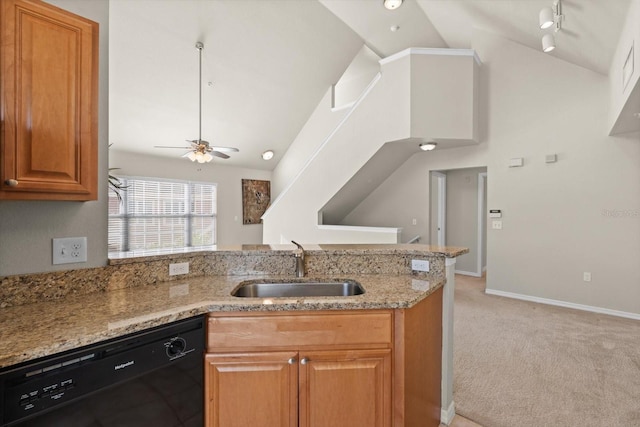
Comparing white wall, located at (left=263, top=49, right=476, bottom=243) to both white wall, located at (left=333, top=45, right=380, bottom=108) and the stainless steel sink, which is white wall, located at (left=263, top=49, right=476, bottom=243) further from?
the stainless steel sink

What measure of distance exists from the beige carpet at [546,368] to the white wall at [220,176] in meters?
5.82

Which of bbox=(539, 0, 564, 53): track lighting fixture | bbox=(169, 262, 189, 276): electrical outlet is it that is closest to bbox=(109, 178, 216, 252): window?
bbox=(169, 262, 189, 276): electrical outlet

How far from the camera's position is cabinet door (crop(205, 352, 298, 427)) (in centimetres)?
137

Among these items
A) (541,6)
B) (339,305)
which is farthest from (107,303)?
(541,6)

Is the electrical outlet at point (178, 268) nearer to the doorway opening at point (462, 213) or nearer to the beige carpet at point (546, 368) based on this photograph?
the beige carpet at point (546, 368)

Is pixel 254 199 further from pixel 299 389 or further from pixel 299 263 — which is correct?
pixel 299 389

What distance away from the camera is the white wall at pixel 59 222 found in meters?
1.37

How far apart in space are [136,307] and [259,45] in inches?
194

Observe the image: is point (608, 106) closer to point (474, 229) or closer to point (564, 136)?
point (564, 136)

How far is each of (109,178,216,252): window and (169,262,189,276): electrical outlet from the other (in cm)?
442

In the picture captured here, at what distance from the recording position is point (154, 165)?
6840mm

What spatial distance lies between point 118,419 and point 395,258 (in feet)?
5.13

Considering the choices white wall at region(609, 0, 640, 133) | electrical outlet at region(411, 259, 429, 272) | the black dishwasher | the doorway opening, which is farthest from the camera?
the doorway opening

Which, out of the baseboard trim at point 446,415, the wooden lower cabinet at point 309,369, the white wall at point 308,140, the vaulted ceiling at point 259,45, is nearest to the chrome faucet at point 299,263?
the wooden lower cabinet at point 309,369
